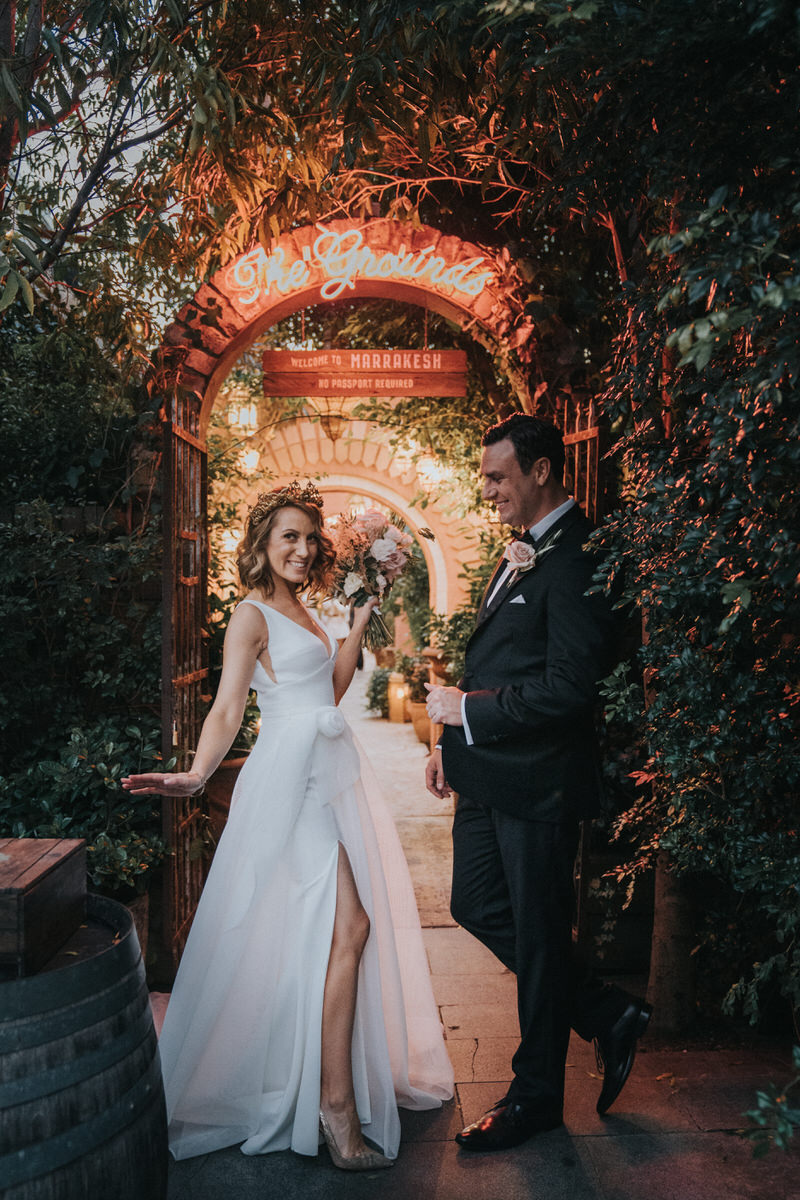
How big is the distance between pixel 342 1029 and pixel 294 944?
26cm

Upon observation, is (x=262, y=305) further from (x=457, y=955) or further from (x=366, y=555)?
(x=457, y=955)

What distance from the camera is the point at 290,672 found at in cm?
270

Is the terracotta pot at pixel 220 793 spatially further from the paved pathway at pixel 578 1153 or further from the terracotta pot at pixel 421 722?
the terracotta pot at pixel 421 722

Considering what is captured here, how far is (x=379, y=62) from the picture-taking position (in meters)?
2.35

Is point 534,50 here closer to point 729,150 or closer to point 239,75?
point 729,150

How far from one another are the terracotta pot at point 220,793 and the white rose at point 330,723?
1.61 meters

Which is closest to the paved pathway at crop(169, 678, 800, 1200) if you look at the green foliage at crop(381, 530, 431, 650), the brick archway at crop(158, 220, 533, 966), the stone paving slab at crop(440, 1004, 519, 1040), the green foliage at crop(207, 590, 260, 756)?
the stone paving slab at crop(440, 1004, 519, 1040)

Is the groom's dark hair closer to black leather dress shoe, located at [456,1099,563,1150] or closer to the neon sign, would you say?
the neon sign

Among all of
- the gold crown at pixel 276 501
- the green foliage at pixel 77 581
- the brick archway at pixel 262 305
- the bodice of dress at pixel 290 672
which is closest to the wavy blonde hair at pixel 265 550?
the gold crown at pixel 276 501

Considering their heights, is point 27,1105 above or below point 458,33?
below

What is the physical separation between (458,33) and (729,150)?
2.29 ft

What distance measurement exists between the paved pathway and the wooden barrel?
2.25ft

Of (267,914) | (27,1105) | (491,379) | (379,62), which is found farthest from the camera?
(491,379)

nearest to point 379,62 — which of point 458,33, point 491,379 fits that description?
point 458,33
